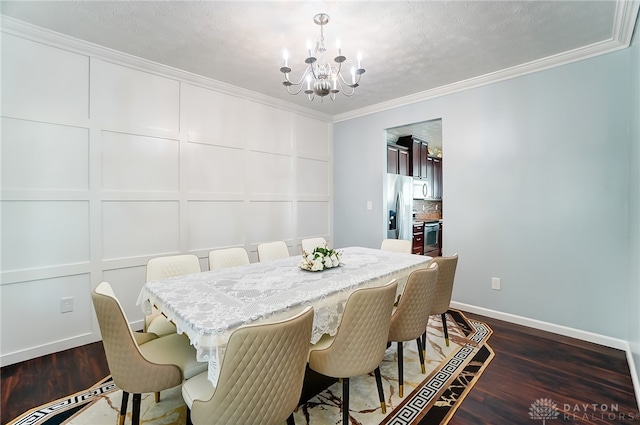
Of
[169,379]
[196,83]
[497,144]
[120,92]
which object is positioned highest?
[196,83]

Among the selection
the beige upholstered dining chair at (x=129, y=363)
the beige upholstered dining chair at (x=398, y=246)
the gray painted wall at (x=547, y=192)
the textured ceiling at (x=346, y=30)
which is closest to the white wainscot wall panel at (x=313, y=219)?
the beige upholstered dining chair at (x=398, y=246)

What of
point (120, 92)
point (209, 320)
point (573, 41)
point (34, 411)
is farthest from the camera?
point (120, 92)

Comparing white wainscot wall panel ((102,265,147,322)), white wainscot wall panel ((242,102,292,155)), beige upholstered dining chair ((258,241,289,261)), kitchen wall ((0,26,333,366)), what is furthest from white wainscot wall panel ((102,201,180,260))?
white wainscot wall panel ((242,102,292,155))

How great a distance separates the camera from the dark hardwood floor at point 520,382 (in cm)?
178

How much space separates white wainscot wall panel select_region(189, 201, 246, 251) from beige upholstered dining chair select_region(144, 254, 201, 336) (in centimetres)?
101

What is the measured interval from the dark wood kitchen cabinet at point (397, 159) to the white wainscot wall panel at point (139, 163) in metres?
3.22

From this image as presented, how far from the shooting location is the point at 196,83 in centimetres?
330

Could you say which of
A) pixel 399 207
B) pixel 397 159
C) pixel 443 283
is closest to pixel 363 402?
pixel 443 283

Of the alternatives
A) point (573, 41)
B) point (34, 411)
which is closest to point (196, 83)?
point (34, 411)

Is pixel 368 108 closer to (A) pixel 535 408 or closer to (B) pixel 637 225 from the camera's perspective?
(B) pixel 637 225

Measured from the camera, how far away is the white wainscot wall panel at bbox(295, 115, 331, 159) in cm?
443

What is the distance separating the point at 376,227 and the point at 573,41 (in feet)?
9.28

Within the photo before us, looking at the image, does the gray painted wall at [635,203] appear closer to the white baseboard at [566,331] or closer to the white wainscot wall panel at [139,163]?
the white baseboard at [566,331]
